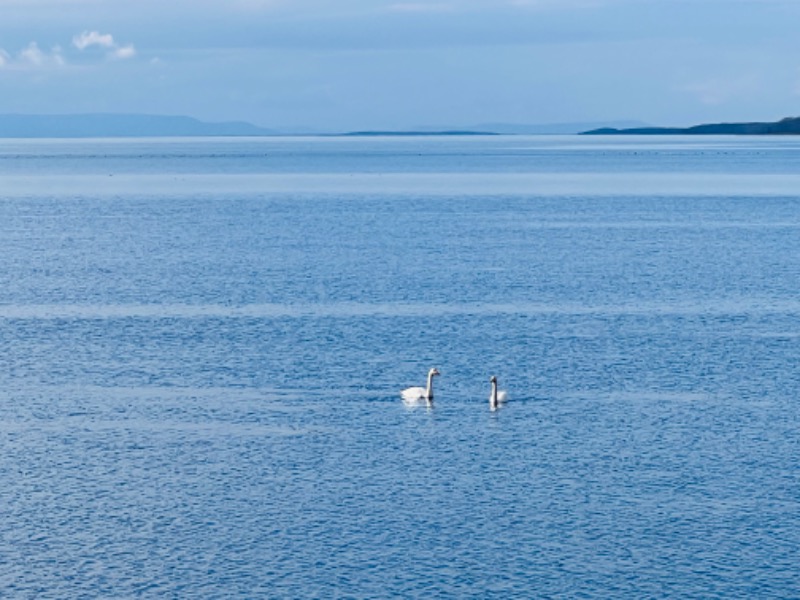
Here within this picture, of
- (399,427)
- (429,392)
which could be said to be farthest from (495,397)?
(399,427)

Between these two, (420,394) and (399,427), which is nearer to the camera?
(399,427)

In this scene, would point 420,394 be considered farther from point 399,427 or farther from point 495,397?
point 399,427

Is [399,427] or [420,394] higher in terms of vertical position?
[420,394]

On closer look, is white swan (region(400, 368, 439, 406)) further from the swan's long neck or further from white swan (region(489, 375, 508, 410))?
white swan (region(489, 375, 508, 410))

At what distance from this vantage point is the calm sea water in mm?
34375

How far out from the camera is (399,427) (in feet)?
155

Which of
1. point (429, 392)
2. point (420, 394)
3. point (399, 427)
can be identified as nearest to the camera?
point (399, 427)

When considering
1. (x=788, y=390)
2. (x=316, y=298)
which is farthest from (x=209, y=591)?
(x=316, y=298)

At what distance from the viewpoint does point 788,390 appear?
Result: 2042 inches

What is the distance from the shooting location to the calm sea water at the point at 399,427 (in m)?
34.4

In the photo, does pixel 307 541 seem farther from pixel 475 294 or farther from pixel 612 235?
pixel 612 235

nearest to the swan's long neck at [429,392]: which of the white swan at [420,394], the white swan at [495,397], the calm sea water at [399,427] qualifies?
the white swan at [420,394]

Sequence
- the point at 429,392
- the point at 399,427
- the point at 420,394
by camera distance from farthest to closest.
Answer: the point at 429,392 → the point at 420,394 → the point at 399,427

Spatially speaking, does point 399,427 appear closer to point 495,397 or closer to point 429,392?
point 429,392
